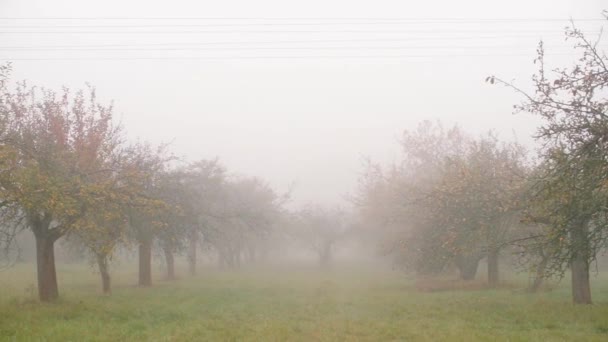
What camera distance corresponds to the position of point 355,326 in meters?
15.9


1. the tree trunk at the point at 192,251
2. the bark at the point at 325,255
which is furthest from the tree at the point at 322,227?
the tree trunk at the point at 192,251

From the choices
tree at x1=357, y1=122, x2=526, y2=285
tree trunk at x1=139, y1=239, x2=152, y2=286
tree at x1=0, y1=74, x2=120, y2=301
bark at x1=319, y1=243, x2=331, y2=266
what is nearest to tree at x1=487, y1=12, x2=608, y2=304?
tree at x1=357, y1=122, x2=526, y2=285

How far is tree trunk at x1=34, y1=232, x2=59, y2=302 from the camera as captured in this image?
19922 millimetres

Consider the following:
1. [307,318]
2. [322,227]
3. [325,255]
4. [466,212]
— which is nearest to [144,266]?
[307,318]

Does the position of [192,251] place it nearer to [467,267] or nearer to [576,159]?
[467,267]

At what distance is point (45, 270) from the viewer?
20.1 metres

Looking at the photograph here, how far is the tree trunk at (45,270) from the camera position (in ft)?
65.4

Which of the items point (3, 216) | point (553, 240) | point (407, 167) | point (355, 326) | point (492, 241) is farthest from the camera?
point (407, 167)

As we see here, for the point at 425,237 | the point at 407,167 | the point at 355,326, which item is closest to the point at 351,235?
the point at 407,167

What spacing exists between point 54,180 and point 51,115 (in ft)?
23.2

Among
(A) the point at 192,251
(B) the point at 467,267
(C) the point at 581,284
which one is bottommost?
(B) the point at 467,267

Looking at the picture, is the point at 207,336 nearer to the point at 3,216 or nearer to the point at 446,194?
the point at 3,216

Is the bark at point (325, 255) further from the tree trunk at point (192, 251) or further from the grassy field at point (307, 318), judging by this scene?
the grassy field at point (307, 318)

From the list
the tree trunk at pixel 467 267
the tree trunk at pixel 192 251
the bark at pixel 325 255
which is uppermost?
the tree trunk at pixel 192 251
